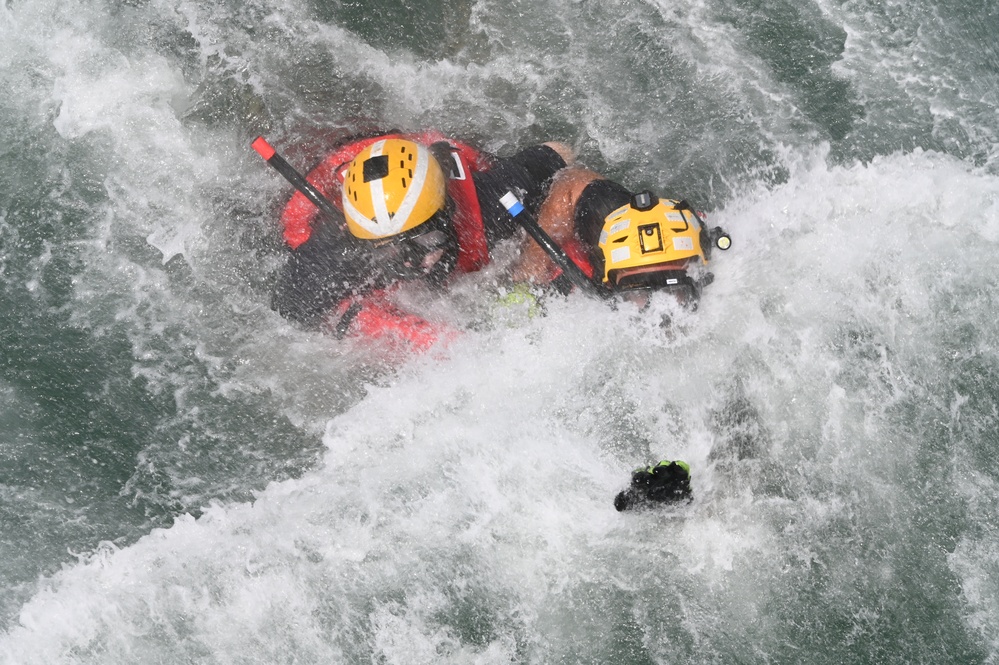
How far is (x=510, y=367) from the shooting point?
779 centimetres

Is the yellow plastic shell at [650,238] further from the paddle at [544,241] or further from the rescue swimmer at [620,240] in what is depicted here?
the paddle at [544,241]

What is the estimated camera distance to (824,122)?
8.30 meters

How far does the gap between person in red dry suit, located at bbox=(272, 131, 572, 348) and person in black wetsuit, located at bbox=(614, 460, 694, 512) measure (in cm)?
217

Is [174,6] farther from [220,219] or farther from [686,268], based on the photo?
[686,268]

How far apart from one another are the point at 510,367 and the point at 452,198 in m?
1.77

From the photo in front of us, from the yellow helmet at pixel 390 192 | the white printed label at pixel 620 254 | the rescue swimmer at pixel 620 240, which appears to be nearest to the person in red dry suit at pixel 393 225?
the yellow helmet at pixel 390 192

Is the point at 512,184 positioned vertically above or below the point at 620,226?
above

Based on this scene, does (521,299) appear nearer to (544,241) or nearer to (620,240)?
(544,241)

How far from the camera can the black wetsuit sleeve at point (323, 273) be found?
7059mm

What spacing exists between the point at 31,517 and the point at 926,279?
359 inches

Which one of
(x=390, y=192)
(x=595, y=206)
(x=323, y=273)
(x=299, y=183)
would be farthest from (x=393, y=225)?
(x=595, y=206)

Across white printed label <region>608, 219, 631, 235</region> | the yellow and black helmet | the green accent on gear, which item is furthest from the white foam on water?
white printed label <region>608, 219, 631, 235</region>

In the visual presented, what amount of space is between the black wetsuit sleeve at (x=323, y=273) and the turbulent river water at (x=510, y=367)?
623 mm

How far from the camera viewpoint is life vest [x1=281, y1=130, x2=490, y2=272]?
7160 millimetres
